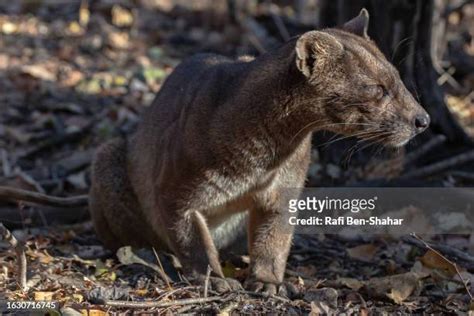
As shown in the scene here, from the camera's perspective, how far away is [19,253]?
5.02 m

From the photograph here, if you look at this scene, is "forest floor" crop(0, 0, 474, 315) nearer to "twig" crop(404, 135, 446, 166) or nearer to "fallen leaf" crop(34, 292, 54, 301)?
"fallen leaf" crop(34, 292, 54, 301)

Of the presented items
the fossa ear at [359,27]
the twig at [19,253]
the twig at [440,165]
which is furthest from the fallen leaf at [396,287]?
the twig at [440,165]

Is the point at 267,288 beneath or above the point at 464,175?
above

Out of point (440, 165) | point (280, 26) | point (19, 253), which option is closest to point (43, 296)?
point (19, 253)

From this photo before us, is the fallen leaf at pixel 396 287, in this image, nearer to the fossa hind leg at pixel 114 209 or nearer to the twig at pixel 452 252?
the twig at pixel 452 252

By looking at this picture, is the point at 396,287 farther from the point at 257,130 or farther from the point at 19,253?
the point at 19,253

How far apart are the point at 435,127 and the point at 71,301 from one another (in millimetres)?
4193

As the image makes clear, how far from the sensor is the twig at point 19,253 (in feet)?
16.0

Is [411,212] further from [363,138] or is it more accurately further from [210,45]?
[210,45]

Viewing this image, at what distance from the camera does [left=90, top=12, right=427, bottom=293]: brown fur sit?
5.25 meters

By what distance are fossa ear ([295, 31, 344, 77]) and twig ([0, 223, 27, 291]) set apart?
6.00 feet

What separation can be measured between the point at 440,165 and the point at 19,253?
13.1ft

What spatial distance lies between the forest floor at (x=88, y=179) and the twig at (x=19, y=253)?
73 millimetres

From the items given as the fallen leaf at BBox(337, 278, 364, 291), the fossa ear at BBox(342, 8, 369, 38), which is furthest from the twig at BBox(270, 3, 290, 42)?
the fallen leaf at BBox(337, 278, 364, 291)
